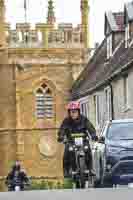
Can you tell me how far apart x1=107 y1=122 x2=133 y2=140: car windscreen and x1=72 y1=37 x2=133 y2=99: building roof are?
387 inches

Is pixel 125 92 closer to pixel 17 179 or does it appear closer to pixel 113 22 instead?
pixel 17 179

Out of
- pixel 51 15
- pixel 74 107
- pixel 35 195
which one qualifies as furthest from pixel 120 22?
pixel 35 195

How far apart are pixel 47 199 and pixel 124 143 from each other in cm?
565

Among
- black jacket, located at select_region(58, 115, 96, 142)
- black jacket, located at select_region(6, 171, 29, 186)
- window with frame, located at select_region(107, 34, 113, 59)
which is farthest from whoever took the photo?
window with frame, located at select_region(107, 34, 113, 59)

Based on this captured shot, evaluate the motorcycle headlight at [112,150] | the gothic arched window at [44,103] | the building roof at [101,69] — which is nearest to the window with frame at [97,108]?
the building roof at [101,69]

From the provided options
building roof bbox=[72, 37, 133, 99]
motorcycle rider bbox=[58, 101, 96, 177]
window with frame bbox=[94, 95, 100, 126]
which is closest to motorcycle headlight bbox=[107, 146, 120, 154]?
motorcycle rider bbox=[58, 101, 96, 177]

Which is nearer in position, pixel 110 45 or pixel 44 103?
pixel 110 45

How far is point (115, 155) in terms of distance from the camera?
49.4 feet

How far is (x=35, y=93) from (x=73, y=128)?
116 feet

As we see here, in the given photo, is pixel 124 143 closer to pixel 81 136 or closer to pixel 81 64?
pixel 81 136

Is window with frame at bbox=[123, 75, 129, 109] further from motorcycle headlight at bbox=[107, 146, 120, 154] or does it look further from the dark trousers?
the dark trousers

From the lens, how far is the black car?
14.6 m

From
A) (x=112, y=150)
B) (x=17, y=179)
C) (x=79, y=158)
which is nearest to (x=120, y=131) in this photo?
(x=112, y=150)

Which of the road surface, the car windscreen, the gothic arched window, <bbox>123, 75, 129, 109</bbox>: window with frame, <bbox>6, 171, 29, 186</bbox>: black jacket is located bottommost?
the gothic arched window
